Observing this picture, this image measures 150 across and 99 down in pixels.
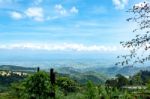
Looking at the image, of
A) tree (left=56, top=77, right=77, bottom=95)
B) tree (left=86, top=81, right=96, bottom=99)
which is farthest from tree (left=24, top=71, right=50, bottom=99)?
tree (left=86, top=81, right=96, bottom=99)

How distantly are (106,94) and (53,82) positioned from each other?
9.32 feet

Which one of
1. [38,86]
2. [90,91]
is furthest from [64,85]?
[90,91]

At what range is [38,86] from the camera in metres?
19.1

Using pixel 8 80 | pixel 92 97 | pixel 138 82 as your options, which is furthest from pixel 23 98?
pixel 8 80

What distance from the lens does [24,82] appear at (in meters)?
19.4

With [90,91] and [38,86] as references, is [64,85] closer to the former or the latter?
[38,86]

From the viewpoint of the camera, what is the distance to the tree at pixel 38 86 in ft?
62.2

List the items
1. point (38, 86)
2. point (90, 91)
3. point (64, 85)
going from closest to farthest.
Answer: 1. point (90, 91)
2. point (38, 86)
3. point (64, 85)

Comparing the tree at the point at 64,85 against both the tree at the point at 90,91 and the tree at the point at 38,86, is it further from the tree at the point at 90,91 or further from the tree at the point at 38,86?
the tree at the point at 90,91

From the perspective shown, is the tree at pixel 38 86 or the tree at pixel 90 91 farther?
the tree at pixel 38 86

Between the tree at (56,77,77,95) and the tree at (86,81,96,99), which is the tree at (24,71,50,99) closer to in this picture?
the tree at (56,77,77,95)

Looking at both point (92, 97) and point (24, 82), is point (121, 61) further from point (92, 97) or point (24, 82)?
Answer: point (24, 82)

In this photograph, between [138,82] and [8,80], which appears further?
[8,80]

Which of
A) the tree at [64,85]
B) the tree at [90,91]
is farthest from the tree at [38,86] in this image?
the tree at [90,91]
